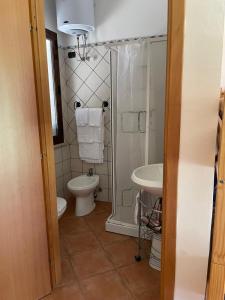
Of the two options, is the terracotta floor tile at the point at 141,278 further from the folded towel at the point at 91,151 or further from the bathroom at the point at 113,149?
the folded towel at the point at 91,151

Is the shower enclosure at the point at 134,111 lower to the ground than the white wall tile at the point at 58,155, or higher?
higher

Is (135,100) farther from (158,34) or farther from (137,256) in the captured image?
(137,256)

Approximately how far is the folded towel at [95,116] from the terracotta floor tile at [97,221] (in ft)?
3.64

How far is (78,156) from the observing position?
3.01m

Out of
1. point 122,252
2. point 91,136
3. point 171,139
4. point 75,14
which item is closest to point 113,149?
point 91,136

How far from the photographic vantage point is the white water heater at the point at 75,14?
226 cm

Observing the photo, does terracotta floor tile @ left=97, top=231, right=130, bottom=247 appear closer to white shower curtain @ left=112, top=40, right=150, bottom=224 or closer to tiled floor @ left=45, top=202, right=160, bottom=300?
tiled floor @ left=45, top=202, right=160, bottom=300

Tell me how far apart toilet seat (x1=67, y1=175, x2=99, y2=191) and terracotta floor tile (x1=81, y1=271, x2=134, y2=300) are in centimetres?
100

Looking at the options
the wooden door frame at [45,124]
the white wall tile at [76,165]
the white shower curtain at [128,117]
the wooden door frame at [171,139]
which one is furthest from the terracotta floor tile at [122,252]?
the white wall tile at [76,165]

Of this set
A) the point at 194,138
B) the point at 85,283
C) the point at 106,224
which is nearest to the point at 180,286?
the point at 194,138

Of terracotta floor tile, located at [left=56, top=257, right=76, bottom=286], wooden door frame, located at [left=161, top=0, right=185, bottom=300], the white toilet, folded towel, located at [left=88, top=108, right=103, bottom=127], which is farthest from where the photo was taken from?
folded towel, located at [left=88, top=108, right=103, bottom=127]

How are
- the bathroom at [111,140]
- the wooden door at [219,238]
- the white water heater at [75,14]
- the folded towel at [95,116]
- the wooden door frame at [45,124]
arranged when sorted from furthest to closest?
the folded towel at [95,116], the white water heater at [75,14], the bathroom at [111,140], the wooden door frame at [45,124], the wooden door at [219,238]

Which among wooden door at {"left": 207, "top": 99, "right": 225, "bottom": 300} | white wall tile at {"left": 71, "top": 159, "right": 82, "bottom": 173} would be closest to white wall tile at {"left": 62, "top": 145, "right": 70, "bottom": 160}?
white wall tile at {"left": 71, "top": 159, "right": 82, "bottom": 173}

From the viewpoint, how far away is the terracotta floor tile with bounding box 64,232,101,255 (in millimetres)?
2033
